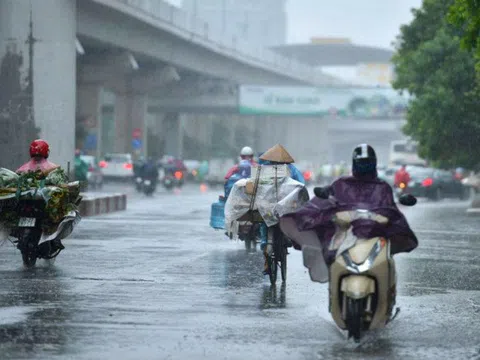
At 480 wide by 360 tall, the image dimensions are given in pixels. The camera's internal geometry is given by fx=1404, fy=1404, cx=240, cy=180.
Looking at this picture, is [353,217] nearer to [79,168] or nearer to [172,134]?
[79,168]

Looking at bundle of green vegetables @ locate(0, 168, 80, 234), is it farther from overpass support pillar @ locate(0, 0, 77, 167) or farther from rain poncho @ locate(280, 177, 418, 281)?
overpass support pillar @ locate(0, 0, 77, 167)

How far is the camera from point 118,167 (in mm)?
68250

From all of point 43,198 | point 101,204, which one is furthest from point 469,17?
point 101,204

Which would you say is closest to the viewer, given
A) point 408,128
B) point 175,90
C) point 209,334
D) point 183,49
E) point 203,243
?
point 209,334

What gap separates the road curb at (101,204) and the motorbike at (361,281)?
2205 cm

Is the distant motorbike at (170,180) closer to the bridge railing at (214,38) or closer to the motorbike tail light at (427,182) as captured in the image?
the bridge railing at (214,38)

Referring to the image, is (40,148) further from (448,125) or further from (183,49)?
(183,49)

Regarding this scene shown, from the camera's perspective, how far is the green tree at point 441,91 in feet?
141

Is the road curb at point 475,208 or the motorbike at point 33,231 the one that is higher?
the motorbike at point 33,231

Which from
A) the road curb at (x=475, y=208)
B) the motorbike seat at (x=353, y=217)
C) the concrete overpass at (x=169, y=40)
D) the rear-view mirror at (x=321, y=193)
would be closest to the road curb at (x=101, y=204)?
the road curb at (x=475, y=208)

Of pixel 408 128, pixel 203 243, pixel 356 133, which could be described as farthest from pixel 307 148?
pixel 203 243

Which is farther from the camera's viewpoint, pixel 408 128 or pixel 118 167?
pixel 118 167

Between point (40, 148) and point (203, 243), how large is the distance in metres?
6.06

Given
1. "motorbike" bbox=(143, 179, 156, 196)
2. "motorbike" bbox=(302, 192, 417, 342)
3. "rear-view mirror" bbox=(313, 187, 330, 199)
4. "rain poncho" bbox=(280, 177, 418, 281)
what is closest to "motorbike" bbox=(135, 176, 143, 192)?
"motorbike" bbox=(143, 179, 156, 196)
